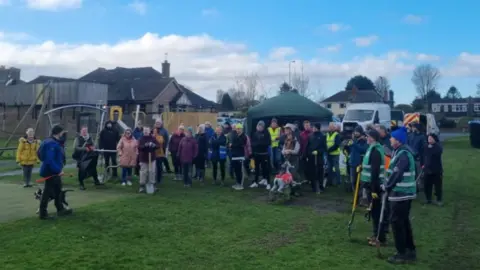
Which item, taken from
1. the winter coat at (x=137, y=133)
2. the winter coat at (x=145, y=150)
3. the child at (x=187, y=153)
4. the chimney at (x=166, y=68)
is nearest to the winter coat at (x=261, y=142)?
the child at (x=187, y=153)

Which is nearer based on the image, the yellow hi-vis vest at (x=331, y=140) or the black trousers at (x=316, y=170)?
the black trousers at (x=316, y=170)

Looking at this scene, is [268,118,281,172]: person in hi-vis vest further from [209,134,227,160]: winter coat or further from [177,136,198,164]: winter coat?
[177,136,198,164]: winter coat

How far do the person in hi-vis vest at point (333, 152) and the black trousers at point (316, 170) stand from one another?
2.01 feet

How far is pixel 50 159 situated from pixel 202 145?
19.5 ft

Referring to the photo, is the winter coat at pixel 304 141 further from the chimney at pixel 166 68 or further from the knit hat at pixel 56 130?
the chimney at pixel 166 68

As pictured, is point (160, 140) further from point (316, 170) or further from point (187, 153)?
point (316, 170)

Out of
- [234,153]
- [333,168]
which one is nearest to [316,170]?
[333,168]

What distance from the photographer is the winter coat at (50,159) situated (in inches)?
357

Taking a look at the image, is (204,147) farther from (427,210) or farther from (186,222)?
(427,210)

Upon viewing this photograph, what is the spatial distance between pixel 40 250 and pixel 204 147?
794cm

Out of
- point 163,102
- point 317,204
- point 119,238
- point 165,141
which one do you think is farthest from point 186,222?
point 163,102

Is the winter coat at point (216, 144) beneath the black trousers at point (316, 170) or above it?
above

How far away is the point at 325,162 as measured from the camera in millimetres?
13617

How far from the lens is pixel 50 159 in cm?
909
